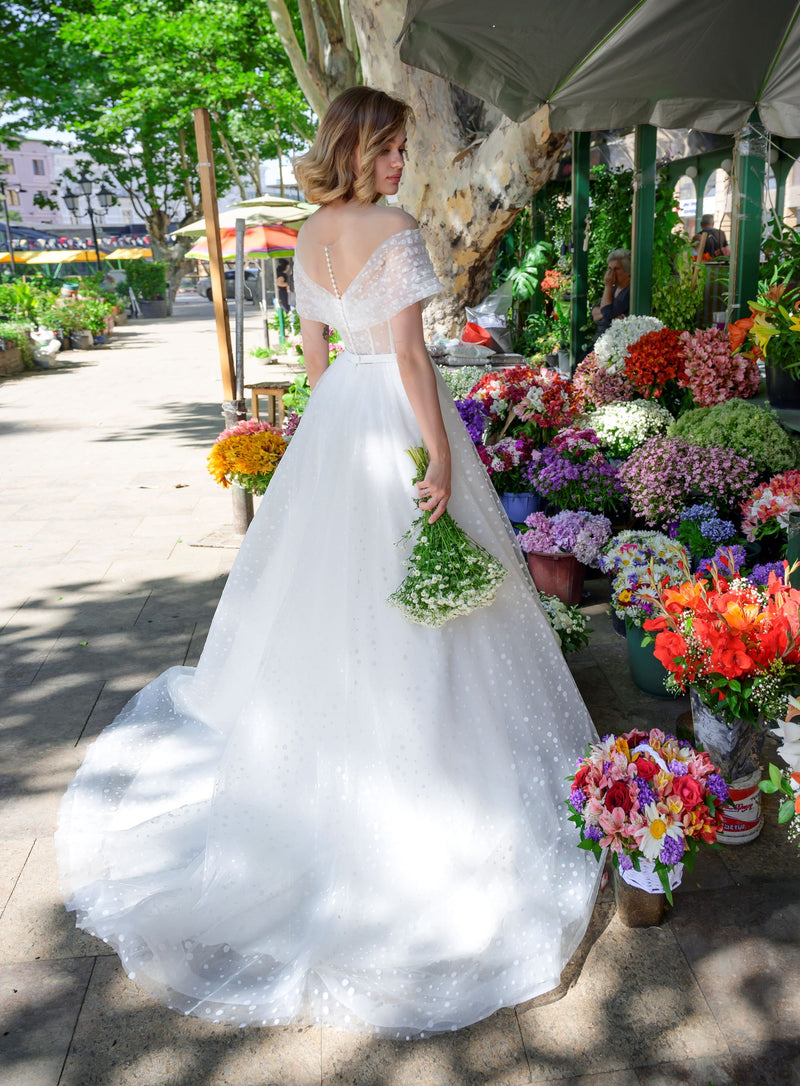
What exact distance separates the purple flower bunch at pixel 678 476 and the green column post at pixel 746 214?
1.09m

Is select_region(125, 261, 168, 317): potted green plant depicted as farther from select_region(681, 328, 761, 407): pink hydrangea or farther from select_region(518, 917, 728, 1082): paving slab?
select_region(518, 917, 728, 1082): paving slab

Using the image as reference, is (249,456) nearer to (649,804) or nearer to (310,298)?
(310,298)

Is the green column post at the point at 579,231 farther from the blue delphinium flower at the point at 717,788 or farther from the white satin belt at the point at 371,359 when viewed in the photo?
the blue delphinium flower at the point at 717,788

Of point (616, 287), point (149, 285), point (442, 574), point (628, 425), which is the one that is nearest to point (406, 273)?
point (442, 574)

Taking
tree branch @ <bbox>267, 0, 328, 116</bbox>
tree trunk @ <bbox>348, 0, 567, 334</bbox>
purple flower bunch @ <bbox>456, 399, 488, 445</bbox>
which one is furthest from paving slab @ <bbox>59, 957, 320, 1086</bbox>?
tree branch @ <bbox>267, 0, 328, 116</bbox>

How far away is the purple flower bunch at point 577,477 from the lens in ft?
15.9

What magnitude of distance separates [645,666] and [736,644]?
136 cm

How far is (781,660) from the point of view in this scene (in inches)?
99.4

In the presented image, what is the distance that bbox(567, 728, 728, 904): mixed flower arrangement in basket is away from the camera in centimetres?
236

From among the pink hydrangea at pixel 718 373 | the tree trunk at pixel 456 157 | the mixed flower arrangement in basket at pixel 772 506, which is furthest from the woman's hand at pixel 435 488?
the tree trunk at pixel 456 157

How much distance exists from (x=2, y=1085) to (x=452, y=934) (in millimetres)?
1210

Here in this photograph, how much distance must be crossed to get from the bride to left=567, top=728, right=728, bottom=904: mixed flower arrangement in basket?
32cm

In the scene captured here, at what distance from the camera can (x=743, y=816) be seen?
2947 mm

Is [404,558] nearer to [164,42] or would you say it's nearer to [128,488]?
[128,488]
